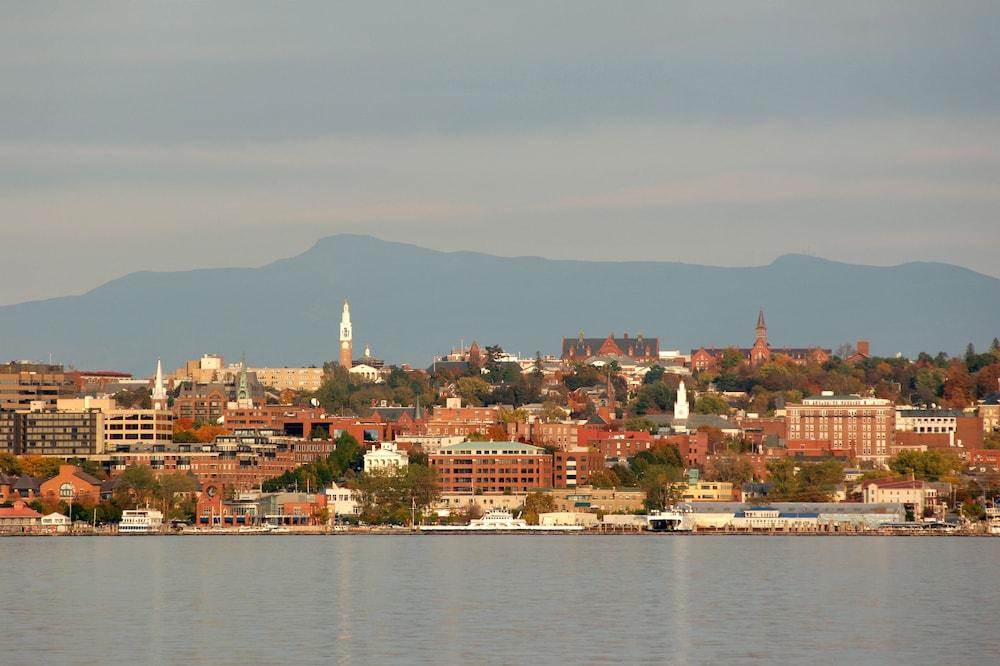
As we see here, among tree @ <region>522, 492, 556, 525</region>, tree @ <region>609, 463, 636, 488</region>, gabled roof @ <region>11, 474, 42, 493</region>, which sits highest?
tree @ <region>609, 463, 636, 488</region>

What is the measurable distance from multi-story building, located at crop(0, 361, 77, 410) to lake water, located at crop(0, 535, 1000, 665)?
64.8m

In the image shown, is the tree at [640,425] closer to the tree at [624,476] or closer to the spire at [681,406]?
the spire at [681,406]

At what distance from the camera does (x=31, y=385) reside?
17025 centimetres

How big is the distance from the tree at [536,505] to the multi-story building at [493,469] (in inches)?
137

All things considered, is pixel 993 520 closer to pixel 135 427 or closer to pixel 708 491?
pixel 708 491

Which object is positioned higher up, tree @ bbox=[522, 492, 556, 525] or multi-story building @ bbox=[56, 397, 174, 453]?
multi-story building @ bbox=[56, 397, 174, 453]

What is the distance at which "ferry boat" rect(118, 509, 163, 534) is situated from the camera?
128375 millimetres

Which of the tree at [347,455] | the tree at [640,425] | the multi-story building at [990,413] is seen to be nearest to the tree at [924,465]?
the tree at [640,425]

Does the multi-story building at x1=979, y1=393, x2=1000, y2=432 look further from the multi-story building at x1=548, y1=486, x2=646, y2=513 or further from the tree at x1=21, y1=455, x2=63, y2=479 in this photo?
the tree at x1=21, y1=455, x2=63, y2=479

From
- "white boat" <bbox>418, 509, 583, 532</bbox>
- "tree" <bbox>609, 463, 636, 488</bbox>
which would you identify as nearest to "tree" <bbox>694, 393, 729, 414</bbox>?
"tree" <bbox>609, 463, 636, 488</bbox>

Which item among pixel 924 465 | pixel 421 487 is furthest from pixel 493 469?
pixel 924 465

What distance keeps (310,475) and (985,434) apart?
57.7 m

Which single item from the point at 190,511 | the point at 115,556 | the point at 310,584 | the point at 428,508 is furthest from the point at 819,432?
the point at 310,584

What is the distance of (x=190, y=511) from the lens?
136500 millimetres
